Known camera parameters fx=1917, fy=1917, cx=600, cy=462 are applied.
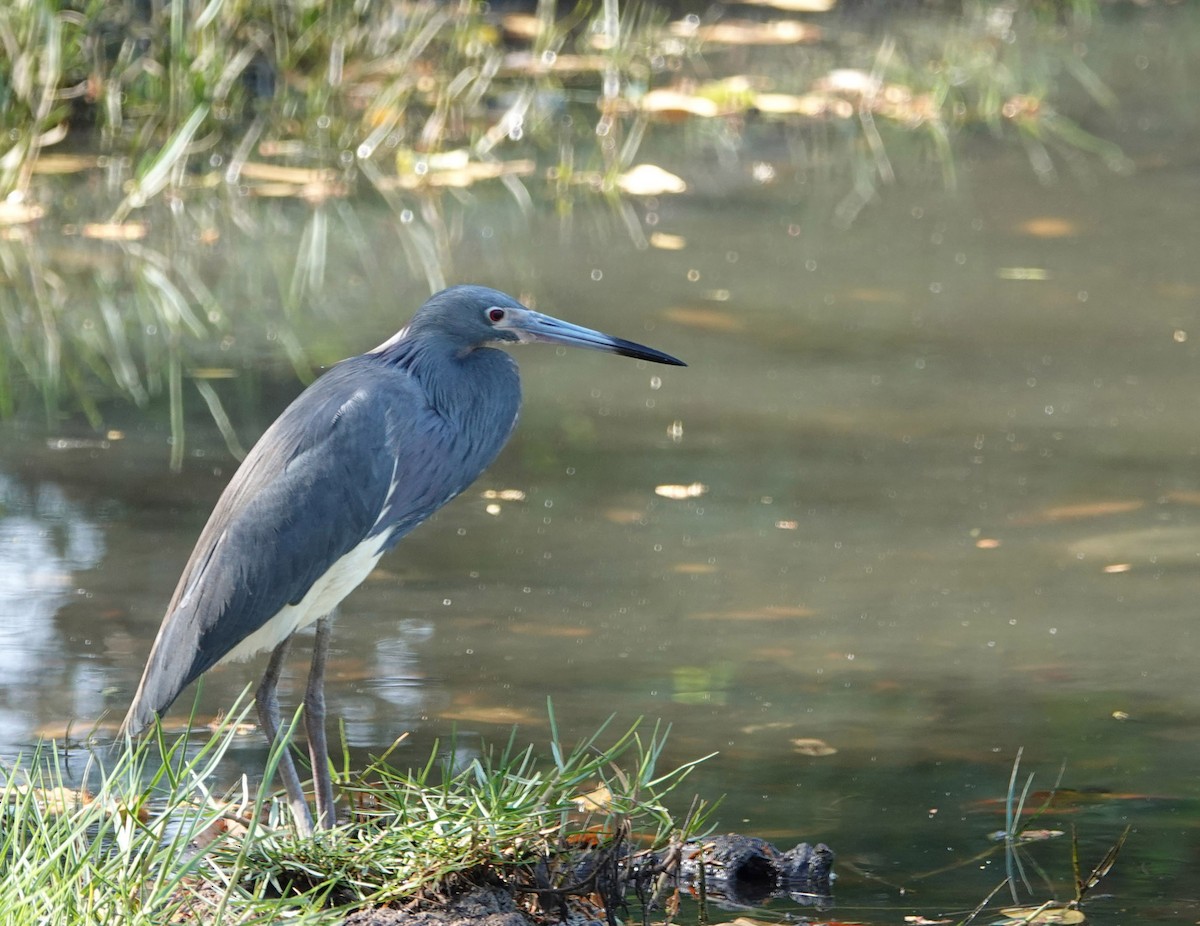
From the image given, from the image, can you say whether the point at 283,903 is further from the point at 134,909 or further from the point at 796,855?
the point at 796,855

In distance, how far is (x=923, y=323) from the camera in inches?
284

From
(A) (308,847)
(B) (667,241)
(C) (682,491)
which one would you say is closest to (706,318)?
(B) (667,241)

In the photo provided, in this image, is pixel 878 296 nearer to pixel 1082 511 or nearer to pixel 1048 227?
pixel 1048 227

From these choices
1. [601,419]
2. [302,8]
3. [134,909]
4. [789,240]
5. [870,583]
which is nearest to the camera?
[134,909]

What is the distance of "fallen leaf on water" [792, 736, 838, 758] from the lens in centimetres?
415

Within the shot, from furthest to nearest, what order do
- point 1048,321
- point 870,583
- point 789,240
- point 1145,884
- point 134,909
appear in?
point 789,240
point 1048,321
point 870,583
point 1145,884
point 134,909

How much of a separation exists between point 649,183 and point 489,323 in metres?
5.38

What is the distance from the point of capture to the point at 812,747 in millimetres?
4184

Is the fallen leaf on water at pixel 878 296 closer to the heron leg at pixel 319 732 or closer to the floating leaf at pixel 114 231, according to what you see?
the floating leaf at pixel 114 231

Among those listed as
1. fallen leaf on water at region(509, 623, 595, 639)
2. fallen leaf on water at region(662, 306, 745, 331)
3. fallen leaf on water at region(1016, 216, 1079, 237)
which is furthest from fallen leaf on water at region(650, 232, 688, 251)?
fallen leaf on water at region(509, 623, 595, 639)

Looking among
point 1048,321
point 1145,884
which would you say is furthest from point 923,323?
point 1145,884

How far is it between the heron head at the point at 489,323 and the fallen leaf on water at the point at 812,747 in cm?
88

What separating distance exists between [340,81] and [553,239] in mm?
2253

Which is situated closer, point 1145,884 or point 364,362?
point 1145,884
